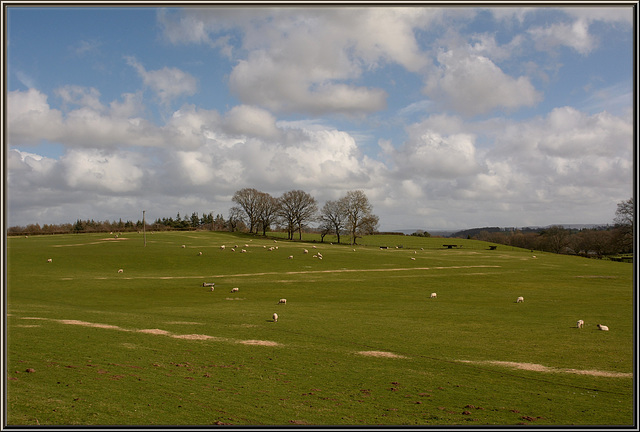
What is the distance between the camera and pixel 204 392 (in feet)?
41.2

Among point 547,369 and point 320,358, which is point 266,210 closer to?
point 320,358

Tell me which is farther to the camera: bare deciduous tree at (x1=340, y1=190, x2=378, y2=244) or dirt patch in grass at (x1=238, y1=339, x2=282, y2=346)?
bare deciduous tree at (x1=340, y1=190, x2=378, y2=244)

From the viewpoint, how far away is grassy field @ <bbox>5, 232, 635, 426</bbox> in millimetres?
11336

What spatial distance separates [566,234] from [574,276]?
345ft

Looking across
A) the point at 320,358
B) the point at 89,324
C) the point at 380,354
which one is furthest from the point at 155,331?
the point at 380,354

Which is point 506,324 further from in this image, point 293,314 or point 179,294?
point 179,294

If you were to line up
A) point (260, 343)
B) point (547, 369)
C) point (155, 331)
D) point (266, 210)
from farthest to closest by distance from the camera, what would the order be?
1. point (266, 210)
2. point (155, 331)
3. point (260, 343)
4. point (547, 369)

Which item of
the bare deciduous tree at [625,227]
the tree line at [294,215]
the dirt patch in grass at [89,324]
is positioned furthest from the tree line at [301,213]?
the dirt patch in grass at [89,324]

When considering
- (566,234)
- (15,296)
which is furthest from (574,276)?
(566,234)

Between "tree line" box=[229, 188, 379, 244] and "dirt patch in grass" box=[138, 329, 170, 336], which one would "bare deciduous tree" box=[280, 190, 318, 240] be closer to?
"tree line" box=[229, 188, 379, 244]

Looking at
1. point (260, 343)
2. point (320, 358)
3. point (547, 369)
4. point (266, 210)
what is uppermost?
point (266, 210)

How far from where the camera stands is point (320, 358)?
17.7 metres

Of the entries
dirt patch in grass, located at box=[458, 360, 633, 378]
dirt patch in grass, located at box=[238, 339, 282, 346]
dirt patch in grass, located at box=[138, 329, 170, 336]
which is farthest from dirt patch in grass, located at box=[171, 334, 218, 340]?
dirt patch in grass, located at box=[458, 360, 633, 378]

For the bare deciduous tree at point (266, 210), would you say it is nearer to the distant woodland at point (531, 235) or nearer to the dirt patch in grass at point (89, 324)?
the distant woodland at point (531, 235)
